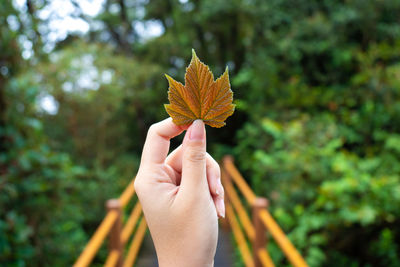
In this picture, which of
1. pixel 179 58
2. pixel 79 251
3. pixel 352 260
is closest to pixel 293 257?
pixel 352 260

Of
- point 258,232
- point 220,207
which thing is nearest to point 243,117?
point 258,232

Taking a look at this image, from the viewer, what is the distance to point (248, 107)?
16.6 feet

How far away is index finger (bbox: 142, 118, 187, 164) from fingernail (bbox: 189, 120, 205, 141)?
28mm

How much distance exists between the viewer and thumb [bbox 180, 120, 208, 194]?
45cm

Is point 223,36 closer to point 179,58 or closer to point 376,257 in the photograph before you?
point 179,58

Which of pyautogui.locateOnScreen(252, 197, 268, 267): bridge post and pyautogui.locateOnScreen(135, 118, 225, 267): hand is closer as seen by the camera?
pyautogui.locateOnScreen(135, 118, 225, 267): hand

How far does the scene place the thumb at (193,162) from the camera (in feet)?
1.46

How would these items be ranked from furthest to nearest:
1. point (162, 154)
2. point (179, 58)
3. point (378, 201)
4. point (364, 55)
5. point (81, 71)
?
point (179, 58) → point (81, 71) → point (364, 55) → point (378, 201) → point (162, 154)

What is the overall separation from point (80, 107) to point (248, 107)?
8.40 ft

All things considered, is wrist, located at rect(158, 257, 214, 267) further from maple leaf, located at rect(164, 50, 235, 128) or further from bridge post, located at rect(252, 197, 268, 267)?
bridge post, located at rect(252, 197, 268, 267)

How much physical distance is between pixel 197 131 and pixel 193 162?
0.04 meters

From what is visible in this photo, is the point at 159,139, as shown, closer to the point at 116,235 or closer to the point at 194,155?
the point at 194,155

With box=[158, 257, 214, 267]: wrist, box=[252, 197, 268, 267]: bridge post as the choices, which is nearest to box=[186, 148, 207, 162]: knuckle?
box=[158, 257, 214, 267]: wrist

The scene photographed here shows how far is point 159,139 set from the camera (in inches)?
19.1
